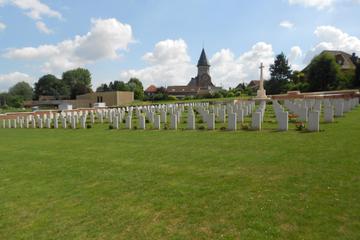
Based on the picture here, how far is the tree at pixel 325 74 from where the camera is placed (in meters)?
44.5

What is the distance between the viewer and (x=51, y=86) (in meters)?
96.2

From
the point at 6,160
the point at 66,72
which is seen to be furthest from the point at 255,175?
the point at 66,72

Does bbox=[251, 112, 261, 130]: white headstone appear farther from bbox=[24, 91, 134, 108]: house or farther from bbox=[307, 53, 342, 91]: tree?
bbox=[24, 91, 134, 108]: house

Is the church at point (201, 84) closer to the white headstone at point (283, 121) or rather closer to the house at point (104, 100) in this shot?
the house at point (104, 100)

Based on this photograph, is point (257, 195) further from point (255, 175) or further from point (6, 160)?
point (6, 160)

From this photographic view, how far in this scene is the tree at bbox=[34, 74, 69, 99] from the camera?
95562mm

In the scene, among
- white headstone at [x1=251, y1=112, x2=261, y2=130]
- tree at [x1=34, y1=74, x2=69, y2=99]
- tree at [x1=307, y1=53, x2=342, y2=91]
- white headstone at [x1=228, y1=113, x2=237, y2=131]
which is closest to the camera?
white headstone at [x1=251, y1=112, x2=261, y2=130]

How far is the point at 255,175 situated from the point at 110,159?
400 centimetres

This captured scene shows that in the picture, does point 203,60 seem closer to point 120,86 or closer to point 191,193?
point 120,86

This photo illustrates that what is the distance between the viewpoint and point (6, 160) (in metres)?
8.93

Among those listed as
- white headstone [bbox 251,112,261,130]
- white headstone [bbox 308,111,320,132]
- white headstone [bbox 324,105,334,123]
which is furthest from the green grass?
white headstone [bbox 324,105,334,123]

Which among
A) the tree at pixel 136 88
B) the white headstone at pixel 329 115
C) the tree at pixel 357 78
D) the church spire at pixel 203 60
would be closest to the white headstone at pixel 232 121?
the white headstone at pixel 329 115

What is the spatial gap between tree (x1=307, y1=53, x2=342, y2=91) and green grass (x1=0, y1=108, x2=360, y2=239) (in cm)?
3991

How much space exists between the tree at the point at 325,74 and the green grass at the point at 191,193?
39.9 metres
